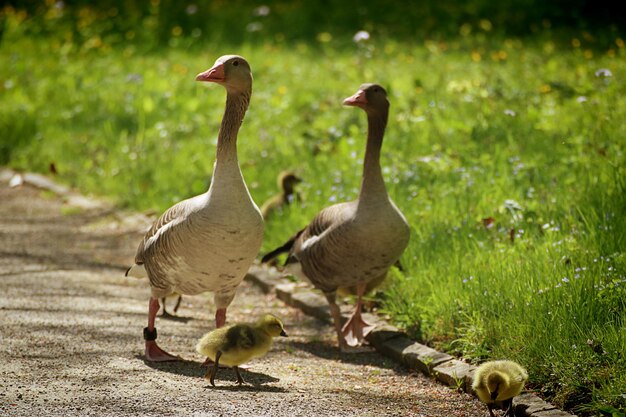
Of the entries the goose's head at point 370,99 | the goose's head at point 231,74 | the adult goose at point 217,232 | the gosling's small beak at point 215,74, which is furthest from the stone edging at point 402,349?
the gosling's small beak at point 215,74

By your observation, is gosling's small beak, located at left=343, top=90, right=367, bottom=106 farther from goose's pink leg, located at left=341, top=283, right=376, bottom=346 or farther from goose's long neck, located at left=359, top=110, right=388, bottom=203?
goose's pink leg, located at left=341, top=283, right=376, bottom=346

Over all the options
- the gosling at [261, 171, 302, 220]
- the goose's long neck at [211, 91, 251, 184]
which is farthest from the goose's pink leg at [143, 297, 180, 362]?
the gosling at [261, 171, 302, 220]

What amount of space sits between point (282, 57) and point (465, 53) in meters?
3.06

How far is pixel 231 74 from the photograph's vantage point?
5305 millimetres

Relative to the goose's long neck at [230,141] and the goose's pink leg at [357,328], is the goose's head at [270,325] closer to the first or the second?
the goose's long neck at [230,141]

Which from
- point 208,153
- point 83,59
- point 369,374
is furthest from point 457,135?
point 83,59

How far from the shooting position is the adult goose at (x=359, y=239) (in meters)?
5.86

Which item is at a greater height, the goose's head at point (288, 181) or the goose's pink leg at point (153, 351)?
the goose's head at point (288, 181)

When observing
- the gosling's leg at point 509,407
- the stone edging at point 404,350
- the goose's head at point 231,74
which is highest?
the goose's head at point 231,74

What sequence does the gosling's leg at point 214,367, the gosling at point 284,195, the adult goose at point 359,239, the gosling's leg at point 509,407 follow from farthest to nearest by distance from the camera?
the gosling at point 284,195 < the adult goose at point 359,239 < the gosling's leg at point 214,367 < the gosling's leg at point 509,407

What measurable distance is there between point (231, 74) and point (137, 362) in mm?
1826

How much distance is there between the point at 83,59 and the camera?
1582 centimetres

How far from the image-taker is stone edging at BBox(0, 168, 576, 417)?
468 cm

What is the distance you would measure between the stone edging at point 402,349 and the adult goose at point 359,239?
0.19 meters
